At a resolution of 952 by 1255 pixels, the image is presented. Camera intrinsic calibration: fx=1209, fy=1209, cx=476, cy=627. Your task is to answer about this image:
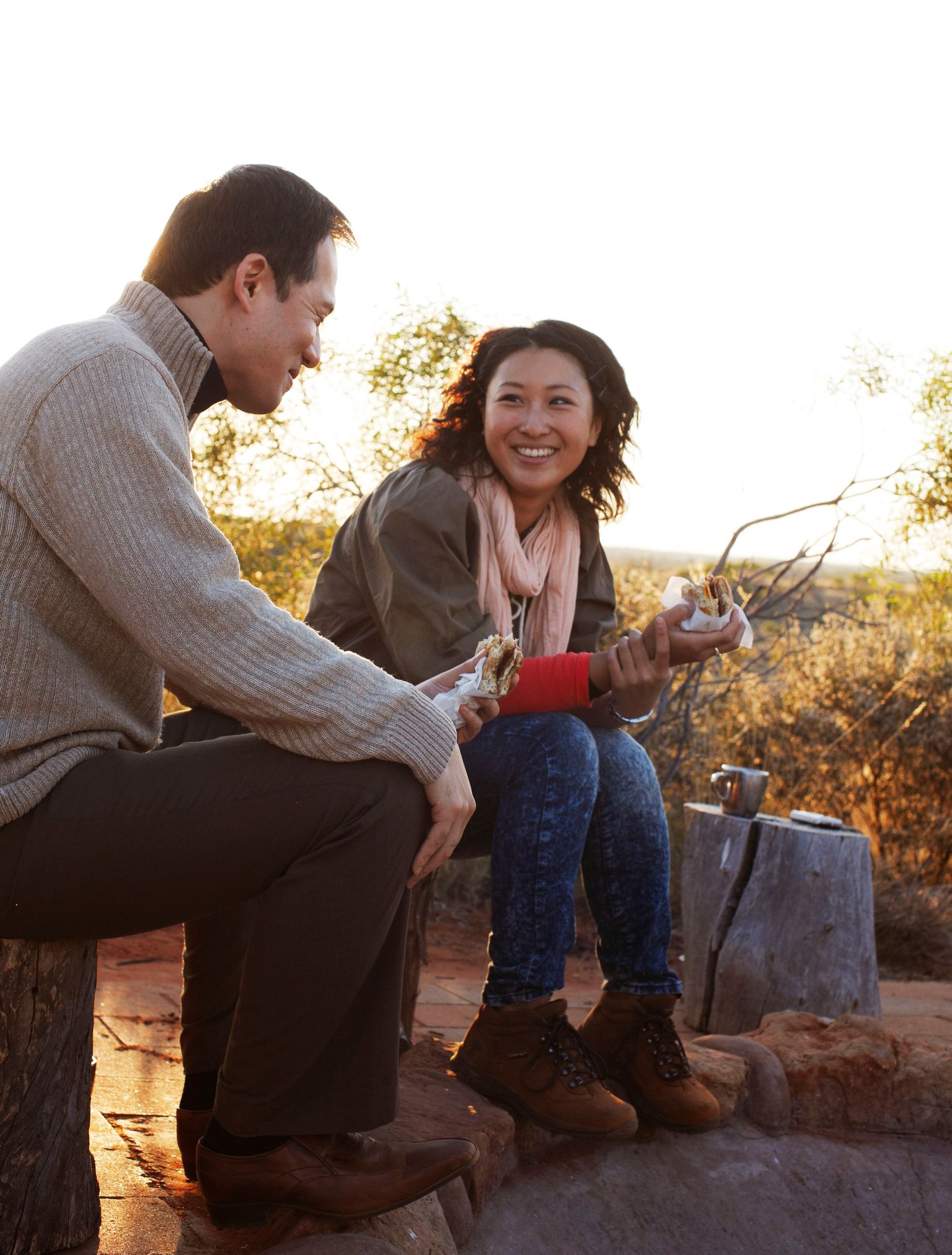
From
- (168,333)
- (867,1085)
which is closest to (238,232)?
(168,333)

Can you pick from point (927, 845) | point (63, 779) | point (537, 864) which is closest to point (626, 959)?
point (537, 864)

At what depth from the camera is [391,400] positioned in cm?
543

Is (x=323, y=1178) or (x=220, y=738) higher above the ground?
(x=220, y=738)

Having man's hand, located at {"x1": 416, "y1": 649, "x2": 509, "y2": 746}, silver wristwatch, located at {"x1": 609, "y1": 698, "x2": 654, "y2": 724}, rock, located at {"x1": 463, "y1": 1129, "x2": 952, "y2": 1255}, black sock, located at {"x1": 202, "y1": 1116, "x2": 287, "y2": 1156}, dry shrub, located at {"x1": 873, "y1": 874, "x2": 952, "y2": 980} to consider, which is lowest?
dry shrub, located at {"x1": 873, "y1": 874, "x2": 952, "y2": 980}

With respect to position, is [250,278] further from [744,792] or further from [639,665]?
[744,792]

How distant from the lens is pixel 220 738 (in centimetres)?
168

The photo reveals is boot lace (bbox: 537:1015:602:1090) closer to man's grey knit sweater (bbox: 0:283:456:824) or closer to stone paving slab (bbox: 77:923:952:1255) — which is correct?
stone paving slab (bbox: 77:923:952:1255)

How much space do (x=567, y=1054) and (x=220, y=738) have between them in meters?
1.02

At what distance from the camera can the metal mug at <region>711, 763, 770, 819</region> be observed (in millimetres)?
3865

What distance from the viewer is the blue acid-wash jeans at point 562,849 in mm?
2256

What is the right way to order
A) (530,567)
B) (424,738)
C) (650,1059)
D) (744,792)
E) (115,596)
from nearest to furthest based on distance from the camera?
(115,596) → (424,738) → (650,1059) → (530,567) → (744,792)

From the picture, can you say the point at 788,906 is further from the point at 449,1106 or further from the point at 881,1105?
the point at 449,1106

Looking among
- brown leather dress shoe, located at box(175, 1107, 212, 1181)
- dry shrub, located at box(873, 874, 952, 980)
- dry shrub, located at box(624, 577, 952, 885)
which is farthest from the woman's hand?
dry shrub, located at box(624, 577, 952, 885)

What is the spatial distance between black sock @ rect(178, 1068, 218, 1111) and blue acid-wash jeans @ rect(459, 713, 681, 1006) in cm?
55
